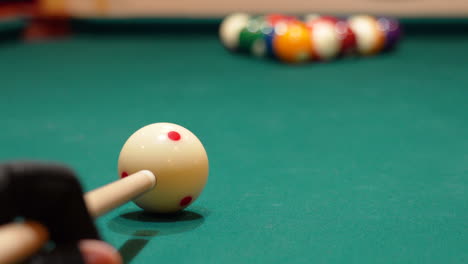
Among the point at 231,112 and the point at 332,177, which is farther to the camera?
the point at 231,112

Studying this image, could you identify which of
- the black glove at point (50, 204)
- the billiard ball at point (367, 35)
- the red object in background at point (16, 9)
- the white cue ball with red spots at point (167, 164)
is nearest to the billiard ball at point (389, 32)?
the billiard ball at point (367, 35)

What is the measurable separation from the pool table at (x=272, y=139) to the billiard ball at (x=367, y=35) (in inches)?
4.8

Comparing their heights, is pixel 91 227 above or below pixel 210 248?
above

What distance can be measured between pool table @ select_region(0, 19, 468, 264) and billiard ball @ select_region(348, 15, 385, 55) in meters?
0.12

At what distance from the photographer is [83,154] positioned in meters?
2.63

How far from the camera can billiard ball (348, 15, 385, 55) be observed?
515 centimetres

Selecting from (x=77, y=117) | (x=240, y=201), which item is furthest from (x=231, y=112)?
(x=240, y=201)

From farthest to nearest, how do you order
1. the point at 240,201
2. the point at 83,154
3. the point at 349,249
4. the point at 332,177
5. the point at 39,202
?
the point at 83,154
the point at 332,177
the point at 240,201
the point at 349,249
the point at 39,202

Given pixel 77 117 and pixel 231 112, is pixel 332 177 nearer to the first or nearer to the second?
pixel 231 112

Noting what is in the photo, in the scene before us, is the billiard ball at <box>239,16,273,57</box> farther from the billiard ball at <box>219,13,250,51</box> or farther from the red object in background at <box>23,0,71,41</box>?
the red object in background at <box>23,0,71,41</box>

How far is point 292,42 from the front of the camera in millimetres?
4770

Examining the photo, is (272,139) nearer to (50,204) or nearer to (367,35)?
(50,204)

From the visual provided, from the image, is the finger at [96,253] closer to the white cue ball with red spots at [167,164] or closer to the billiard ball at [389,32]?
the white cue ball with red spots at [167,164]

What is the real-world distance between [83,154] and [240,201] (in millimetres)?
853
